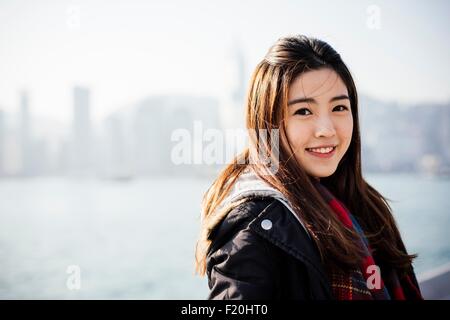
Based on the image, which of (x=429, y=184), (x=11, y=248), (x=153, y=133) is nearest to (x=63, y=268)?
(x=11, y=248)

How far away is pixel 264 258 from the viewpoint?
92 centimetres

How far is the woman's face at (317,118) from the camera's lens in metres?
1.12

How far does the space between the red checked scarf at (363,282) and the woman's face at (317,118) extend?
0.31 ft

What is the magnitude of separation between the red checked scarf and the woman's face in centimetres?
9

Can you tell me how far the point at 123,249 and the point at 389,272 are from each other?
927 inches

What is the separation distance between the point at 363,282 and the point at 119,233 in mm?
26993

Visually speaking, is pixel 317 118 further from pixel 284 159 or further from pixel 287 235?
pixel 287 235

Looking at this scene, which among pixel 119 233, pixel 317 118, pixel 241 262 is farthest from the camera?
pixel 119 233

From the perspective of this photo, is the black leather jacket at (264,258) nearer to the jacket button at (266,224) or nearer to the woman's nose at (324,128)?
the jacket button at (266,224)

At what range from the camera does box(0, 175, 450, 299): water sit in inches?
698

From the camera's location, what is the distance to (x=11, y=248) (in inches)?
861

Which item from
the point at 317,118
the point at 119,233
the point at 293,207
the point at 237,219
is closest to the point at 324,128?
the point at 317,118
